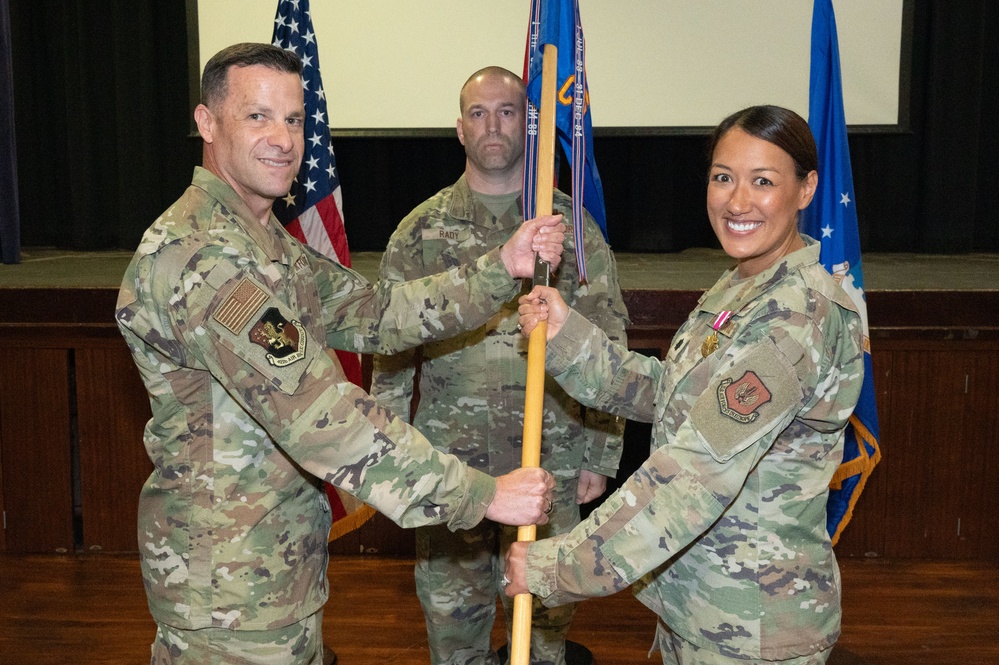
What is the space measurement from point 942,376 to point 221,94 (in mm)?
3040

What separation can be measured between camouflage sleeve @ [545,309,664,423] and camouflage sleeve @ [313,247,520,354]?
265 millimetres

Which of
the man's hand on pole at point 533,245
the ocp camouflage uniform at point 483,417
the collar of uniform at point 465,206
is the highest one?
the collar of uniform at point 465,206

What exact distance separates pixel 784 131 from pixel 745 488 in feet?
2.07

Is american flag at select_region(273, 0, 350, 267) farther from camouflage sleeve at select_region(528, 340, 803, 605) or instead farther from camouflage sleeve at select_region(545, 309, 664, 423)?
camouflage sleeve at select_region(528, 340, 803, 605)

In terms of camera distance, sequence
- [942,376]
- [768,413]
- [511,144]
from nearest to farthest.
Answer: [768,413], [511,144], [942,376]

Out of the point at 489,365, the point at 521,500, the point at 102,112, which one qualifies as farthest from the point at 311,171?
the point at 102,112

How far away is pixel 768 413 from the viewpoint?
60.1 inches

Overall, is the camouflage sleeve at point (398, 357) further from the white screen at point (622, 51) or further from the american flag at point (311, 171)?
the white screen at point (622, 51)

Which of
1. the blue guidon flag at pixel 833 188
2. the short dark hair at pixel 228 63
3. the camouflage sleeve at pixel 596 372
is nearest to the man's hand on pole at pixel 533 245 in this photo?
the camouflage sleeve at pixel 596 372

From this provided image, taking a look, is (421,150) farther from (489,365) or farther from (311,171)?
(489,365)

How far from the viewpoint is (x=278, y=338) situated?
1626mm

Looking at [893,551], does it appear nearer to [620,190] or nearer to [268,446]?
[620,190]

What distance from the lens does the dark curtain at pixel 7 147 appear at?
14.5 feet

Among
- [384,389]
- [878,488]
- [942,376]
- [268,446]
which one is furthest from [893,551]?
[268,446]
